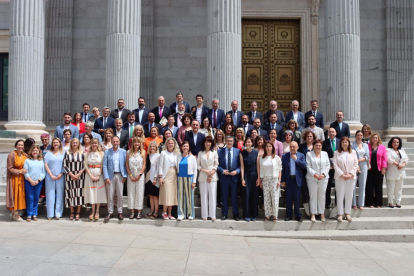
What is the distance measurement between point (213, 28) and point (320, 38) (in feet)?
20.6

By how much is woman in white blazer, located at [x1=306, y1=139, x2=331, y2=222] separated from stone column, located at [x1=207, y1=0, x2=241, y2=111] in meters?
3.56

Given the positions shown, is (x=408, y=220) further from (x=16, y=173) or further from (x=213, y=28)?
(x=16, y=173)

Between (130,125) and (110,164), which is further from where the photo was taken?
(130,125)

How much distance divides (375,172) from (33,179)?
28.1 feet

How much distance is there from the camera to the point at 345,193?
→ 10.1m

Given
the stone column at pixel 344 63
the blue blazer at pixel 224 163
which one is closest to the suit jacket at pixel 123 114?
the blue blazer at pixel 224 163

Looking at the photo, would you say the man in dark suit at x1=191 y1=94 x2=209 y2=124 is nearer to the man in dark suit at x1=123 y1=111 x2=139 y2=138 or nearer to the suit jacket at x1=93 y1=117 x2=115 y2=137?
the man in dark suit at x1=123 y1=111 x2=139 y2=138

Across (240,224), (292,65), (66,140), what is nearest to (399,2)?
(292,65)

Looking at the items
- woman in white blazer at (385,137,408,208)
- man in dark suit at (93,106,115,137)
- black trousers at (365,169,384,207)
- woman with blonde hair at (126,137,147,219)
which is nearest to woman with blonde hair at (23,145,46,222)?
man in dark suit at (93,106,115,137)

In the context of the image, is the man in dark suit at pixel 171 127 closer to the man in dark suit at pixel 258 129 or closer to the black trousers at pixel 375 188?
the man in dark suit at pixel 258 129

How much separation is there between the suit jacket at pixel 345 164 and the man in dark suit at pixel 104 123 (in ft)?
20.0

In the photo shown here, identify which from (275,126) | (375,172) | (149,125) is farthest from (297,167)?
(149,125)

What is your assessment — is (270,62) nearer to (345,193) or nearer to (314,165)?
(314,165)

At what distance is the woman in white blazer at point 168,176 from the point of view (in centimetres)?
996
